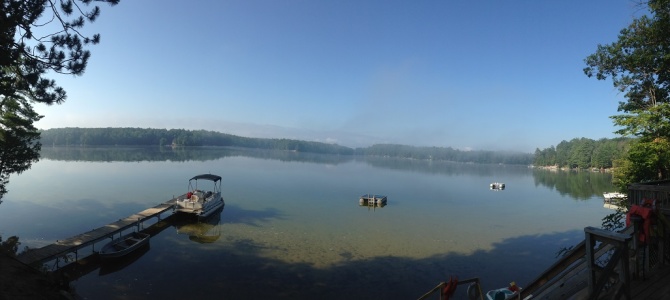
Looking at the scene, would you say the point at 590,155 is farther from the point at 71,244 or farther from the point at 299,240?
the point at 71,244

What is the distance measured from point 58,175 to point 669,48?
76.1 m

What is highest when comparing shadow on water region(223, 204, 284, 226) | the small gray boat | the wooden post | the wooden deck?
the wooden post

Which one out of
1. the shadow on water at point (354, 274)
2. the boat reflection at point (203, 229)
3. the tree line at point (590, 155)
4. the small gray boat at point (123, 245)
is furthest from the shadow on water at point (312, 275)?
the tree line at point (590, 155)

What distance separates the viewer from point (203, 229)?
2809 cm

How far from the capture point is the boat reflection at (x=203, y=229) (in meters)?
25.3

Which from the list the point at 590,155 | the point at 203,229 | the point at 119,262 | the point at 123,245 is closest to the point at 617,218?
the point at 119,262

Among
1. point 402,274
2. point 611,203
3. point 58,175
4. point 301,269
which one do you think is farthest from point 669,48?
point 58,175

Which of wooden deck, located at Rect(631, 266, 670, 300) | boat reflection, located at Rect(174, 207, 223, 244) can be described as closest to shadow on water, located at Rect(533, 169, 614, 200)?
boat reflection, located at Rect(174, 207, 223, 244)

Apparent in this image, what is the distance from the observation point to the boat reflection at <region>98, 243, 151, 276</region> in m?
18.3

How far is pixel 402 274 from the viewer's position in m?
19.1

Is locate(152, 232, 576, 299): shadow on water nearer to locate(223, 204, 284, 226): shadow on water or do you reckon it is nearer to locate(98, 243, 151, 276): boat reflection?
locate(98, 243, 151, 276): boat reflection

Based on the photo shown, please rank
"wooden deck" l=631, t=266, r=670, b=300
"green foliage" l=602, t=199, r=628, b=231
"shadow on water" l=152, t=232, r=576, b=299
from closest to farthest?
"wooden deck" l=631, t=266, r=670, b=300
"green foliage" l=602, t=199, r=628, b=231
"shadow on water" l=152, t=232, r=576, b=299

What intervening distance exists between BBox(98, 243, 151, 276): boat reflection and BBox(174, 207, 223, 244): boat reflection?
4211mm

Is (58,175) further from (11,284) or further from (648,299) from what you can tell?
(648,299)
